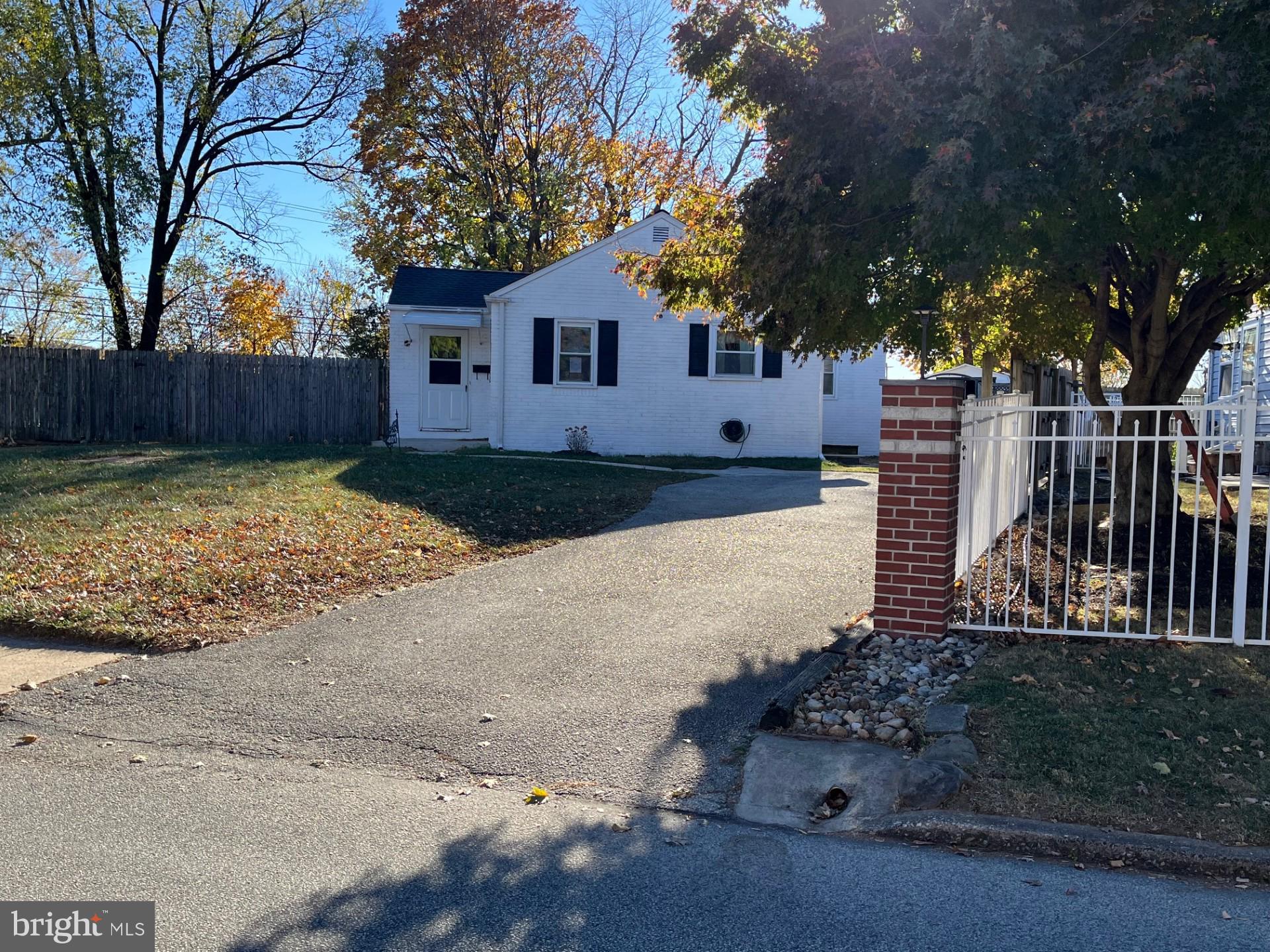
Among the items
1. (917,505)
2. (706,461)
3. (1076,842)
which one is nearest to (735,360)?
(706,461)

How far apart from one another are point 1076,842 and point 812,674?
2142 millimetres

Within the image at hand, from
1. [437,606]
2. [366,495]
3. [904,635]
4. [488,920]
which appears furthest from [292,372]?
[488,920]

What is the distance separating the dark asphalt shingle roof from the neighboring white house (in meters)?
8.74

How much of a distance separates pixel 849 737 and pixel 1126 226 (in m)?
4.64

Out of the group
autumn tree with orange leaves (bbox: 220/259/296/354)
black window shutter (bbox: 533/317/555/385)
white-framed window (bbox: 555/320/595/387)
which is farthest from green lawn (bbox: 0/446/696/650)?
autumn tree with orange leaves (bbox: 220/259/296/354)

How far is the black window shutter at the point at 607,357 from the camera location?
811 inches

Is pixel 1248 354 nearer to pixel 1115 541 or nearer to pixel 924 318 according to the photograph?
pixel 1115 541

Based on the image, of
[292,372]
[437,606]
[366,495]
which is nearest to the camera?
[437,606]

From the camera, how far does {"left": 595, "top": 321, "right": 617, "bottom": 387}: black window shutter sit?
67.6 ft

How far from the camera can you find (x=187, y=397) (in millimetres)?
21344

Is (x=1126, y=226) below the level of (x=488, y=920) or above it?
above

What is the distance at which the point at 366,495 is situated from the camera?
1220cm

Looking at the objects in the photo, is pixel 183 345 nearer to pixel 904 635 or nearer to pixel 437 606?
pixel 437 606

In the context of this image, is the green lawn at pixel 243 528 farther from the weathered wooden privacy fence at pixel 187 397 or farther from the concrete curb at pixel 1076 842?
the concrete curb at pixel 1076 842
